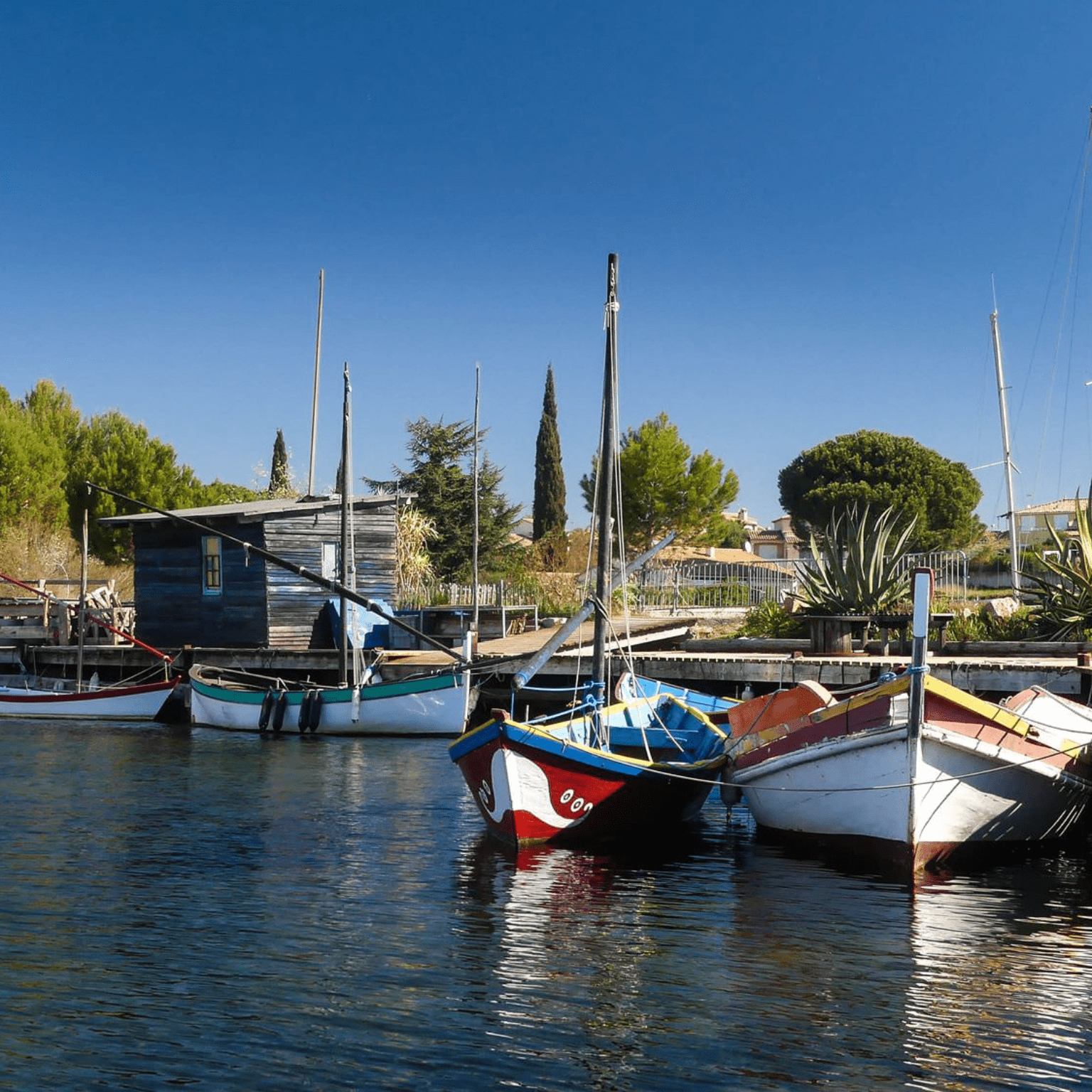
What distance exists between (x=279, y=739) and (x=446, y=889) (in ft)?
44.7

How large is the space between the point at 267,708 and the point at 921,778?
1656cm

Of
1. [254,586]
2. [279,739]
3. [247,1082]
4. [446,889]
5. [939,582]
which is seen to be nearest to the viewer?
[247,1082]

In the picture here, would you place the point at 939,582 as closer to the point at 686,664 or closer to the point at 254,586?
the point at 686,664

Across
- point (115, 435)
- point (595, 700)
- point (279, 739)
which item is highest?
point (115, 435)

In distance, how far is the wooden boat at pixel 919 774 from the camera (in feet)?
38.4

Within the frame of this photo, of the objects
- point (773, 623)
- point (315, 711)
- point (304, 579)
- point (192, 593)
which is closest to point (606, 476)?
point (315, 711)

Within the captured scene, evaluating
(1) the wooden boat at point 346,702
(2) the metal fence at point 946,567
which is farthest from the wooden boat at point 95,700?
(2) the metal fence at point 946,567

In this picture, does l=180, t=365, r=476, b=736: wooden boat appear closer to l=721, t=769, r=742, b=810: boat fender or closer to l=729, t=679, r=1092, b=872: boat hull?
l=721, t=769, r=742, b=810: boat fender

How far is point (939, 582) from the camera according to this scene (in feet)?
117

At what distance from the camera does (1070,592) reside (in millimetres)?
24016

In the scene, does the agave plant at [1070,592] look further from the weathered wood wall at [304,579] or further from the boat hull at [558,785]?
the weathered wood wall at [304,579]

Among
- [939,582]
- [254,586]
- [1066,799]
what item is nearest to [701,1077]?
[1066,799]

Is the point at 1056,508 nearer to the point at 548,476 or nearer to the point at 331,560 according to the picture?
the point at 548,476

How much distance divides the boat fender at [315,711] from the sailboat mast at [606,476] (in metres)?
10.4
